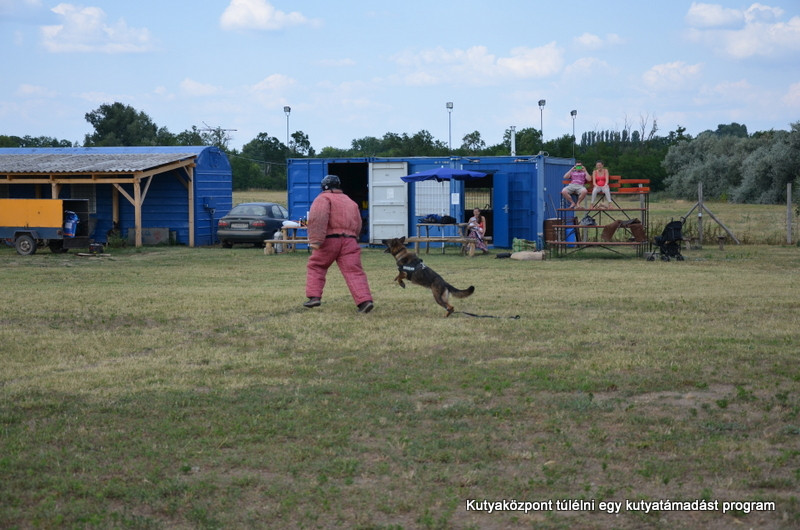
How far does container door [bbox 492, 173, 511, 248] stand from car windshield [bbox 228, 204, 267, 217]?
653cm

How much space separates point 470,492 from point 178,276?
13.2m

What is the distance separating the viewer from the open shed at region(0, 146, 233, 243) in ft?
89.2

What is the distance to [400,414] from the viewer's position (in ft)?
20.9

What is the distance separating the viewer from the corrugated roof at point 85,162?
26.4 metres

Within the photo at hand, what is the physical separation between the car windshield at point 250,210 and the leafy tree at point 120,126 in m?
47.6

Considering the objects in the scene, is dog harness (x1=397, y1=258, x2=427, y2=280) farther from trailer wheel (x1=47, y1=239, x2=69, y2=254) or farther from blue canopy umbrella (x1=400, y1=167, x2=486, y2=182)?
trailer wheel (x1=47, y1=239, x2=69, y2=254)

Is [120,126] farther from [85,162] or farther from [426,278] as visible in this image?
[426,278]

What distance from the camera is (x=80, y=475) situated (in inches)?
200

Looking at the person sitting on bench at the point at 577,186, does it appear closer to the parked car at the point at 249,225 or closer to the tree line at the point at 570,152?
the parked car at the point at 249,225

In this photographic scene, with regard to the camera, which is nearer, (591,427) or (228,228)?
(591,427)

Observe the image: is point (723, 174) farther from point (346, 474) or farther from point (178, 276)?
point (346, 474)

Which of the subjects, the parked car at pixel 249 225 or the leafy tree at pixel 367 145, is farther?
the leafy tree at pixel 367 145

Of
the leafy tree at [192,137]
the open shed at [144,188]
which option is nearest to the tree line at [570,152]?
the leafy tree at [192,137]

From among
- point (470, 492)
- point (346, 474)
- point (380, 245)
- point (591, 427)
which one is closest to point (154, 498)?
point (346, 474)
